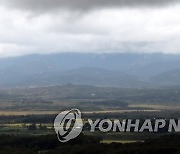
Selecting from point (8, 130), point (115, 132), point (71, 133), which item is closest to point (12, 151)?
point (71, 133)

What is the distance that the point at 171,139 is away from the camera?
73625mm

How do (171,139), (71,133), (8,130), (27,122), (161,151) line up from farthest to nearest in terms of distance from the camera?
(27,122) → (8,130) → (71,133) → (171,139) → (161,151)

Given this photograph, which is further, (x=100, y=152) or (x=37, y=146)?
(x=37, y=146)

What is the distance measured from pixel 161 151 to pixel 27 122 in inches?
3253

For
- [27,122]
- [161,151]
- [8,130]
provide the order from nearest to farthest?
[161,151] → [8,130] → [27,122]

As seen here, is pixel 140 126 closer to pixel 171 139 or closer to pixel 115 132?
pixel 115 132

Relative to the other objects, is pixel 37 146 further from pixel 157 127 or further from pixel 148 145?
pixel 157 127

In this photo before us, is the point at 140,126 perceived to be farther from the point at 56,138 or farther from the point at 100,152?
the point at 100,152

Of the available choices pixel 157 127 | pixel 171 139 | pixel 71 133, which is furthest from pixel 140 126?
pixel 171 139

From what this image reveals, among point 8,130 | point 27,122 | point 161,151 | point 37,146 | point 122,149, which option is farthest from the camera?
point 27,122

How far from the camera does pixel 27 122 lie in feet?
459

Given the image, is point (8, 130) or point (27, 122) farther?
point (27, 122)

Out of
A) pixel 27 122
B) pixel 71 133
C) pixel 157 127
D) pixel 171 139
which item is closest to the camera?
pixel 171 139

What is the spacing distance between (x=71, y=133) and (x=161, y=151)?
27183mm
